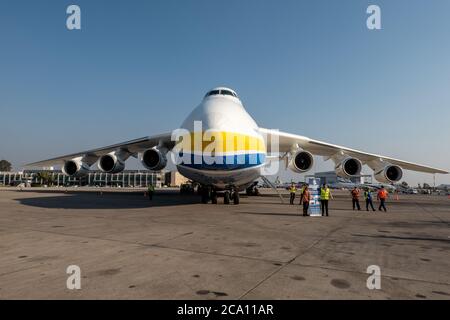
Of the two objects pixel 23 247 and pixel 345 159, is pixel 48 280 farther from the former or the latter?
pixel 345 159

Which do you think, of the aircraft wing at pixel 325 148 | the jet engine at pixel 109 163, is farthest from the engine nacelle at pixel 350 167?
the jet engine at pixel 109 163

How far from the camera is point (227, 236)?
22.1ft

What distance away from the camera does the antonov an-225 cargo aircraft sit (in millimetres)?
11508

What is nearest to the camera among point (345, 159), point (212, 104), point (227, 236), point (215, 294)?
point (215, 294)

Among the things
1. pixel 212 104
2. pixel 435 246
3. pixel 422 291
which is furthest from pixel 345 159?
pixel 422 291

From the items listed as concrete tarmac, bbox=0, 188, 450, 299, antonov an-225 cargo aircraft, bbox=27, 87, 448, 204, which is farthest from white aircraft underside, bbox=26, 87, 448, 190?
concrete tarmac, bbox=0, 188, 450, 299

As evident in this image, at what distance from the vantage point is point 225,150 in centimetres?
1131

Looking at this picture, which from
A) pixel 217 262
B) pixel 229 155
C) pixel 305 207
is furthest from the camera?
pixel 305 207

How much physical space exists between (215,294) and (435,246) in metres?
5.22

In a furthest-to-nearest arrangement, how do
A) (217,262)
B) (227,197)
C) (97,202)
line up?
(97,202), (227,197), (217,262)

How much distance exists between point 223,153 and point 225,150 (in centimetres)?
14

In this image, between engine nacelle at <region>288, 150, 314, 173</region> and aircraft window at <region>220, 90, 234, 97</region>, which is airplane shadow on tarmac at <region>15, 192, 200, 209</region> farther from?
aircraft window at <region>220, 90, 234, 97</region>

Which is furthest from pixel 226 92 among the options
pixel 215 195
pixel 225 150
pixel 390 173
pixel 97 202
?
pixel 390 173

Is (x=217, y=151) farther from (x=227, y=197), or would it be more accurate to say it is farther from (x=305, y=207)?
(x=227, y=197)
